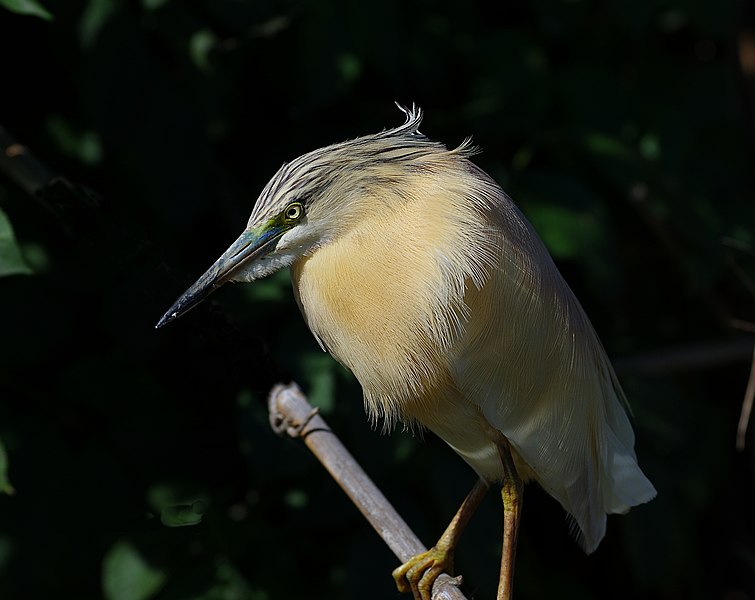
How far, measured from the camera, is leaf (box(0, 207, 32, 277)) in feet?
4.61

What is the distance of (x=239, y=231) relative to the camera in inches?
81.7

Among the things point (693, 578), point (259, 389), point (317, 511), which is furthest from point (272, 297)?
point (693, 578)

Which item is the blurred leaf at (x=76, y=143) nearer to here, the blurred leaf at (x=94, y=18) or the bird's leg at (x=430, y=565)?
the blurred leaf at (x=94, y=18)

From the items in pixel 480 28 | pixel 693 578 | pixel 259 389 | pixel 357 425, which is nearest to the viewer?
pixel 259 389

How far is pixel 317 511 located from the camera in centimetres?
195

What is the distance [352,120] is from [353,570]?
3.16 feet

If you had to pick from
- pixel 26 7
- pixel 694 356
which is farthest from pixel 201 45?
pixel 694 356

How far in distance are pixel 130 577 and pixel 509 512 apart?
737mm

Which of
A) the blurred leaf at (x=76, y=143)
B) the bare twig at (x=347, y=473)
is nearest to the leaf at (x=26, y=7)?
the blurred leaf at (x=76, y=143)

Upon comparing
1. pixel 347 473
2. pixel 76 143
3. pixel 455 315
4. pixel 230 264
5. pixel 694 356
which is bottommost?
pixel 694 356

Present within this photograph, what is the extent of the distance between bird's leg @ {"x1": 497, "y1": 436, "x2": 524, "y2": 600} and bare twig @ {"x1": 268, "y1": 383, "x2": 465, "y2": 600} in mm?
72

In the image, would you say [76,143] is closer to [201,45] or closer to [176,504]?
[201,45]

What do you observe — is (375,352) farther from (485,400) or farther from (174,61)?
(174,61)

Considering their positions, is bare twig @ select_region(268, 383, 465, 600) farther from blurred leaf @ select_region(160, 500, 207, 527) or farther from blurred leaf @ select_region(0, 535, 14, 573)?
blurred leaf @ select_region(0, 535, 14, 573)
